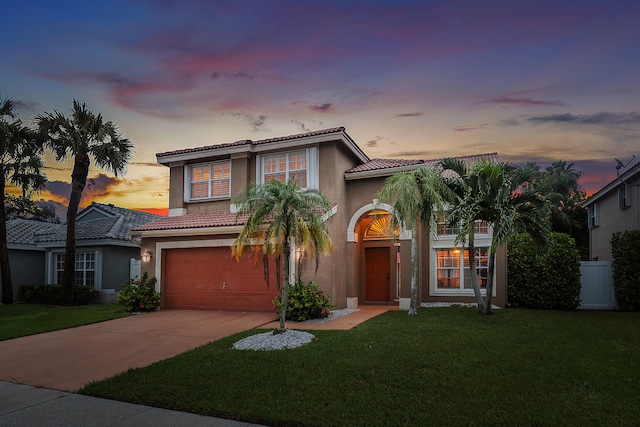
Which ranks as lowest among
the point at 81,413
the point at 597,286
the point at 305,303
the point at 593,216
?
the point at 81,413

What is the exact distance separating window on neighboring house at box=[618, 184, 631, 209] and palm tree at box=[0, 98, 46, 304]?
2508 centimetres

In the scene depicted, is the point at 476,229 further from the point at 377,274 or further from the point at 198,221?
the point at 198,221

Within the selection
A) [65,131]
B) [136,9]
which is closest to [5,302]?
[65,131]

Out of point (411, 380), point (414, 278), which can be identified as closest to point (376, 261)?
point (414, 278)

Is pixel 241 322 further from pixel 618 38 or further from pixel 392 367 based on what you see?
pixel 618 38

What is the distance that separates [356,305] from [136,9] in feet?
37.4

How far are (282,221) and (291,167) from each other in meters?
6.41

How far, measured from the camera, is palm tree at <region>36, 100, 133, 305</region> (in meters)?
16.8

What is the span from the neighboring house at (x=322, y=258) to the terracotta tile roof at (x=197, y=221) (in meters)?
0.05

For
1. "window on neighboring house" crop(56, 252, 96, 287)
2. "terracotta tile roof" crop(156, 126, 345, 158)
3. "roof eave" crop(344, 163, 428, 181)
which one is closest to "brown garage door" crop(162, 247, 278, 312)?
"terracotta tile roof" crop(156, 126, 345, 158)

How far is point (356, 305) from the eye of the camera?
15047mm

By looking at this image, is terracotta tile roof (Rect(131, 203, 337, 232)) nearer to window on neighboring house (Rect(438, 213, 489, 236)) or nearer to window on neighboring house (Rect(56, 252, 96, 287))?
window on neighboring house (Rect(438, 213, 489, 236))

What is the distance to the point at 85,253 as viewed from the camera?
20.2 metres

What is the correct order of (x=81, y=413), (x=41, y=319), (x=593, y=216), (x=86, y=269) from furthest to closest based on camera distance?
1. (x=593, y=216)
2. (x=86, y=269)
3. (x=41, y=319)
4. (x=81, y=413)
